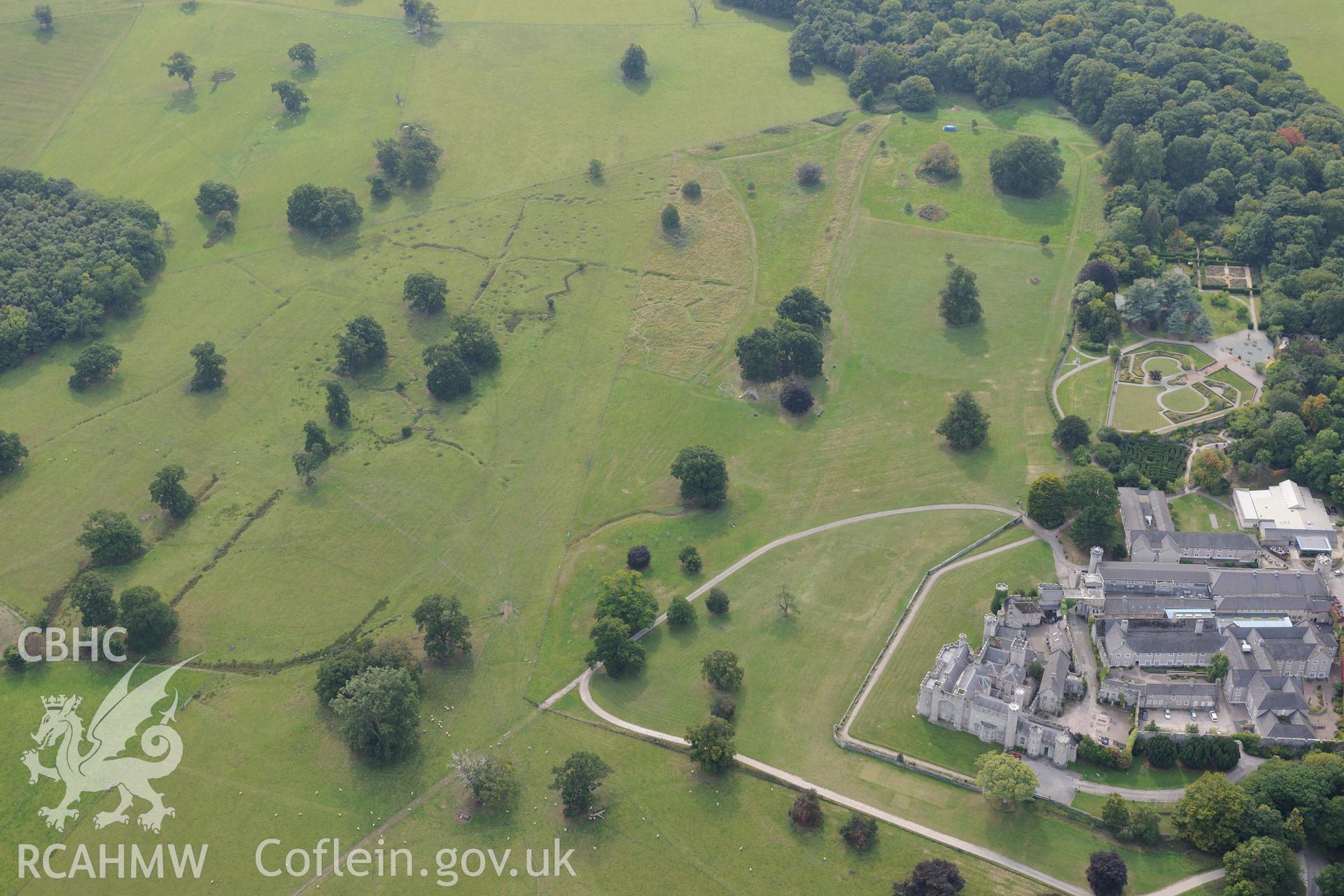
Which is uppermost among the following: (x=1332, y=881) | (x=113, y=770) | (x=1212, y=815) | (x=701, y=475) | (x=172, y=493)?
(x=1212, y=815)

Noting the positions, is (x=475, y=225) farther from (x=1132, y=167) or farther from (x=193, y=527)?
(x=1132, y=167)

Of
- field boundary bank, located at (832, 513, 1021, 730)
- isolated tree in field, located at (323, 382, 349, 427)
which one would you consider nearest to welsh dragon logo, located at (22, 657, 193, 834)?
isolated tree in field, located at (323, 382, 349, 427)

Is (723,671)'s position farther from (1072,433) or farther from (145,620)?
(145,620)

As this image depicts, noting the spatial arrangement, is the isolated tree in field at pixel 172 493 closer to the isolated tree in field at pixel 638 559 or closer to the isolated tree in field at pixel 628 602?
the isolated tree in field at pixel 628 602

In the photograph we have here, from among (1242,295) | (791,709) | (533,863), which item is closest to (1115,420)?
(1242,295)

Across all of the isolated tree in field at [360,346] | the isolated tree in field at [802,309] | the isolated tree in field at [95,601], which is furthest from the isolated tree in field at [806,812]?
the isolated tree in field at [360,346]

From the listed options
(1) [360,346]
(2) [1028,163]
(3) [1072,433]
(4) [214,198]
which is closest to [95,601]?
(1) [360,346]
